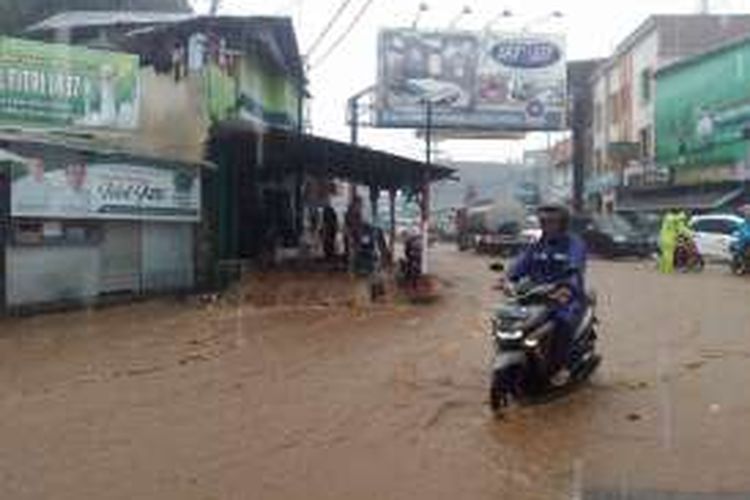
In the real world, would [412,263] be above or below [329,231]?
below

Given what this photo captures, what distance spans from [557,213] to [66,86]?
1319 cm

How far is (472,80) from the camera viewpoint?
208 ft

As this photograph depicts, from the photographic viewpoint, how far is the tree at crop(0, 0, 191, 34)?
4384 centimetres

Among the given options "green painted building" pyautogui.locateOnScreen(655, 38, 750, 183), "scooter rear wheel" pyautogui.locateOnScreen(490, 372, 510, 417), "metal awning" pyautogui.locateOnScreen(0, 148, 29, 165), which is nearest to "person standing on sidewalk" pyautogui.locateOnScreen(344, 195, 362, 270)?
"metal awning" pyautogui.locateOnScreen(0, 148, 29, 165)

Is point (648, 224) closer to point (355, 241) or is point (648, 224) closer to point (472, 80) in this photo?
point (472, 80)

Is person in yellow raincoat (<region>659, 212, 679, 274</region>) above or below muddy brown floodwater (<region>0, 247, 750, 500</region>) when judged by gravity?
above

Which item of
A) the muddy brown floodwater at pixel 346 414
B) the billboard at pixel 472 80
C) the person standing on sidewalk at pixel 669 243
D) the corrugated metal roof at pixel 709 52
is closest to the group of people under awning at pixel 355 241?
the person standing on sidewalk at pixel 669 243

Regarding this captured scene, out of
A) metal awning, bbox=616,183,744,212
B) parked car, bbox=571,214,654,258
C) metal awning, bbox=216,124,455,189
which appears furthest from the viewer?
metal awning, bbox=616,183,744,212

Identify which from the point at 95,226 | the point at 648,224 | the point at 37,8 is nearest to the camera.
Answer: the point at 95,226

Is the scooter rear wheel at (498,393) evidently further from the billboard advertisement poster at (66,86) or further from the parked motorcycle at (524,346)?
the billboard advertisement poster at (66,86)

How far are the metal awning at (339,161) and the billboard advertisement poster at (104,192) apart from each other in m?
1.42

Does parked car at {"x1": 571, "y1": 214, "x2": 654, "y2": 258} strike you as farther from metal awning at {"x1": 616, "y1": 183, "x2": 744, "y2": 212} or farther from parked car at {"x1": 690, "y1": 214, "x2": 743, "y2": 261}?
metal awning at {"x1": 616, "y1": 183, "x2": 744, "y2": 212}

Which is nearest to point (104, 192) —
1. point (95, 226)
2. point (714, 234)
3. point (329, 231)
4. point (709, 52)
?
point (95, 226)

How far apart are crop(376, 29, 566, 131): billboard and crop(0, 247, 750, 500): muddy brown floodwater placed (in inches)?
1660
